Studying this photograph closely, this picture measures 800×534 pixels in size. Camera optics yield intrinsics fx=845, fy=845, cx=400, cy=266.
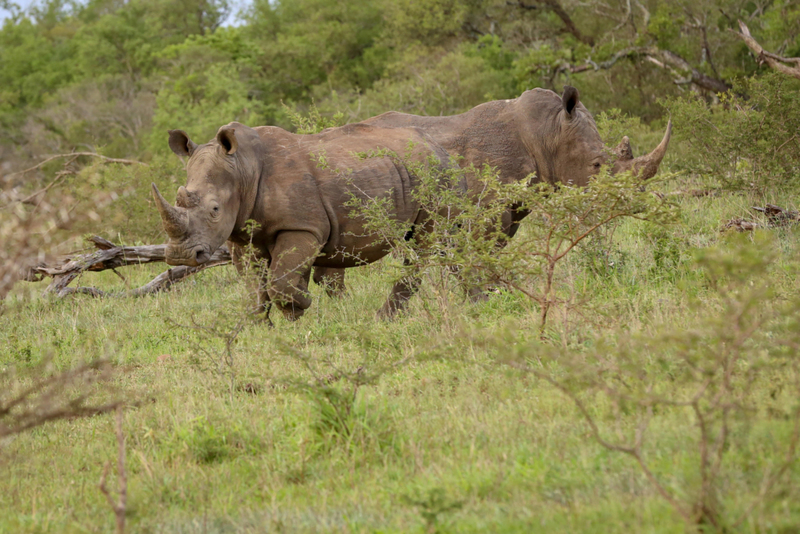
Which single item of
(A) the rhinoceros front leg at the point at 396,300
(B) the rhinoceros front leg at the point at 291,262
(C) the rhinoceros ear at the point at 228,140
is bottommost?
(A) the rhinoceros front leg at the point at 396,300

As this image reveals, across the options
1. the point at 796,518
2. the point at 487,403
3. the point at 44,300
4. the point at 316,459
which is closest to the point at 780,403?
the point at 796,518

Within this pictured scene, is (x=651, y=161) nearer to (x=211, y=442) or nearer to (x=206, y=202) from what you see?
(x=206, y=202)

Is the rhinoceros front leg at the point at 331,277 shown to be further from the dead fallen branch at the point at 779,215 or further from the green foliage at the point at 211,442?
A: the dead fallen branch at the point at 779,215

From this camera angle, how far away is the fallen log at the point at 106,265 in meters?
9.79

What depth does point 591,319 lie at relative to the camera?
6023mm

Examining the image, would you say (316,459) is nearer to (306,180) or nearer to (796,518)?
(796,518)

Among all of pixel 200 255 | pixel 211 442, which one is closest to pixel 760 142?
pixel 200 255

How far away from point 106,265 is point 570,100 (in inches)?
223

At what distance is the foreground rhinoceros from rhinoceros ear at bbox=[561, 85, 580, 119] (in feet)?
A: 6.43

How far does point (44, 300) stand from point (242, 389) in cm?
470

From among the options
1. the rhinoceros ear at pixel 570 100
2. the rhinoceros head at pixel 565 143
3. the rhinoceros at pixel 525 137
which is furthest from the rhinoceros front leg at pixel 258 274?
the rhinoceros ear at pixel 570 100

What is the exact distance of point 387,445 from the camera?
4.47 metres

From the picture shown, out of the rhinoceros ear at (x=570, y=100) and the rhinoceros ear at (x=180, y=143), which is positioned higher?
the rhinoceros ear at (x=180, y=143)

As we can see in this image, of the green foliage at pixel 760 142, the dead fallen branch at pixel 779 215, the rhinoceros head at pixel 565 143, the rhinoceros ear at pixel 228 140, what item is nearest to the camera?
the rhinoceros ear at pixel 228 140
